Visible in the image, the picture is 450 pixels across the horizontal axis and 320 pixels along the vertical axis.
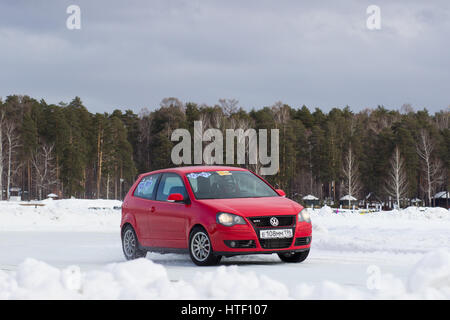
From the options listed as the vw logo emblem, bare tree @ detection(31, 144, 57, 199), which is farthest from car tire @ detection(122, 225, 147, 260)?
bare tree @ detection(31, 144, 57, 199)

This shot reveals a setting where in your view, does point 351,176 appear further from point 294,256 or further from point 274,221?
point 274,221

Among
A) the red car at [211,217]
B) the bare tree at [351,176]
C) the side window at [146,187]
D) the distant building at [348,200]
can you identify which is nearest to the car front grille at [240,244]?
the red car at [211,217]

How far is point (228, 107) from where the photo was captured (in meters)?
108

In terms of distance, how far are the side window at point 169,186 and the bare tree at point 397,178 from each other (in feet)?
226

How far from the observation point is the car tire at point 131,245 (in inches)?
491

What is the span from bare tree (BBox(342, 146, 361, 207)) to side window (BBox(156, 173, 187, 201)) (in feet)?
243

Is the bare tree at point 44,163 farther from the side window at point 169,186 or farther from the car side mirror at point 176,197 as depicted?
the car side mirror at point 176,197

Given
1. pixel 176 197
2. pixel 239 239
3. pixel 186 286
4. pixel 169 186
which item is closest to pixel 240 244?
pixel 239 239

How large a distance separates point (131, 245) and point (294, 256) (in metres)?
2.98

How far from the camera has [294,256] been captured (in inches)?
456

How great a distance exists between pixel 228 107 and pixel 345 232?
3526 inches

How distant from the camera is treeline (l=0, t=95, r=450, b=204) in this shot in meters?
87.8

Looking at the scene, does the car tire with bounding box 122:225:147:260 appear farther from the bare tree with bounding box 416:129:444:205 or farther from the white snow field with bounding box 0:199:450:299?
the bare tree with bounding box 416:129:444:205
